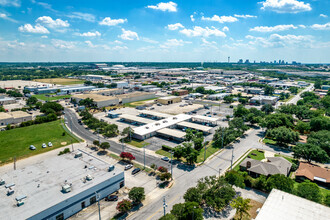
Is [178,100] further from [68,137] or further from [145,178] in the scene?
[145,178]

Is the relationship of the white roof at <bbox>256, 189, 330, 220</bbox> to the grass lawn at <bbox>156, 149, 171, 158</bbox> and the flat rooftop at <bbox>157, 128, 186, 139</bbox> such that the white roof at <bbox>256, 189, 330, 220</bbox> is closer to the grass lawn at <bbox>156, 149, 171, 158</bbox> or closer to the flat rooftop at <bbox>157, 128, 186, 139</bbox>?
the grass lawn at <bbox>156, 149, 171, 158</bbox>

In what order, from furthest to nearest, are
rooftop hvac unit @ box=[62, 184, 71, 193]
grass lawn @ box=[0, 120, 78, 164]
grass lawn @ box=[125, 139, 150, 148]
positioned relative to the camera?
1. grass lawn @ box=[125, 139, 150, 148]
2. grass lawn @ box=[0, 120, 78, 164]
3. rooftop hvac unit @ box=[62, 184, 71, 193]

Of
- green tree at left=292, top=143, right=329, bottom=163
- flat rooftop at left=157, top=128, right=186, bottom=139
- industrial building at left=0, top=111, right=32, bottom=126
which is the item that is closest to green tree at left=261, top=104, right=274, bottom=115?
green tree at left=292, top=143, right=329, bottom=163

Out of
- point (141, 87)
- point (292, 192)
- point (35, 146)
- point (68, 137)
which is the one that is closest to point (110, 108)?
point (68, 137)

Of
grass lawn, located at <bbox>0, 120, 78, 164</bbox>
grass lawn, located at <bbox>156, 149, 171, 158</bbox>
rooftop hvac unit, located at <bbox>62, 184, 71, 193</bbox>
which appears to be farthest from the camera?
grass lawn, located at <bbox>0, 120, 78, 164</bbox>

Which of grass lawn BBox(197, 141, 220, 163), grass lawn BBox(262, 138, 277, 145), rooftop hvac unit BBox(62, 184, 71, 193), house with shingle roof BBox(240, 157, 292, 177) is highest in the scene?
rooftop hvac unit BBox(62, 184, 71, 193)

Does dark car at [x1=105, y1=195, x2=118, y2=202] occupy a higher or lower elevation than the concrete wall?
lower
